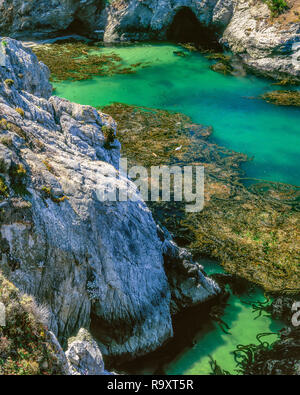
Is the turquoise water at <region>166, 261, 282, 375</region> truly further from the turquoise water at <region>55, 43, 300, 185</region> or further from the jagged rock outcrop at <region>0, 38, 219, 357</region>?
the turquoise water at <region>55, 43, 300, 185</region>

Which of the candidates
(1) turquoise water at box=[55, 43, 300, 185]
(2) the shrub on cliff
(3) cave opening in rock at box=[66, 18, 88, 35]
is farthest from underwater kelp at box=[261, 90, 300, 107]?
(2) the shrub on cliff

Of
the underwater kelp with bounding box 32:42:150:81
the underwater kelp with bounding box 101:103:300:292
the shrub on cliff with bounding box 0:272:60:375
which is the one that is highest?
the underwater kelp with bounding box 32:42:150:81

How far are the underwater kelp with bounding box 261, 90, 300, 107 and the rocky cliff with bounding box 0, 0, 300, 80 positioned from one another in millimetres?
9293

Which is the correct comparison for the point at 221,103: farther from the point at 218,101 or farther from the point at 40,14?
the point at 40,14

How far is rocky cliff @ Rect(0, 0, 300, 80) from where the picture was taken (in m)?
43.6

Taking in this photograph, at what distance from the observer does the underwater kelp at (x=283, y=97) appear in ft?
107

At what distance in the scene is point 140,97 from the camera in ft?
110

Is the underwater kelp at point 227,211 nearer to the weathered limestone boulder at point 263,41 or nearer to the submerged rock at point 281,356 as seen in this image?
the submerged rock at point 281,356

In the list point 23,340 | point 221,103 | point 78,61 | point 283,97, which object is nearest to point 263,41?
point 283,97

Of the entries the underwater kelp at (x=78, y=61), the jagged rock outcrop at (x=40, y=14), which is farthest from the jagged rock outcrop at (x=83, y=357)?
the jagged rock outcrop at (x=40, y=14)

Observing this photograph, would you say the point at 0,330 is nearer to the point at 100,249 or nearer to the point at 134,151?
the point at 100,249

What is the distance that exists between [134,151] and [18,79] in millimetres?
10980

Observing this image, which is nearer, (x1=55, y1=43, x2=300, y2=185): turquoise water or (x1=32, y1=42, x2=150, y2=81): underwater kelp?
(x1=55, y1=43, x2=300, y2=185): turquoise water

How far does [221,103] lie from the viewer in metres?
32.9
